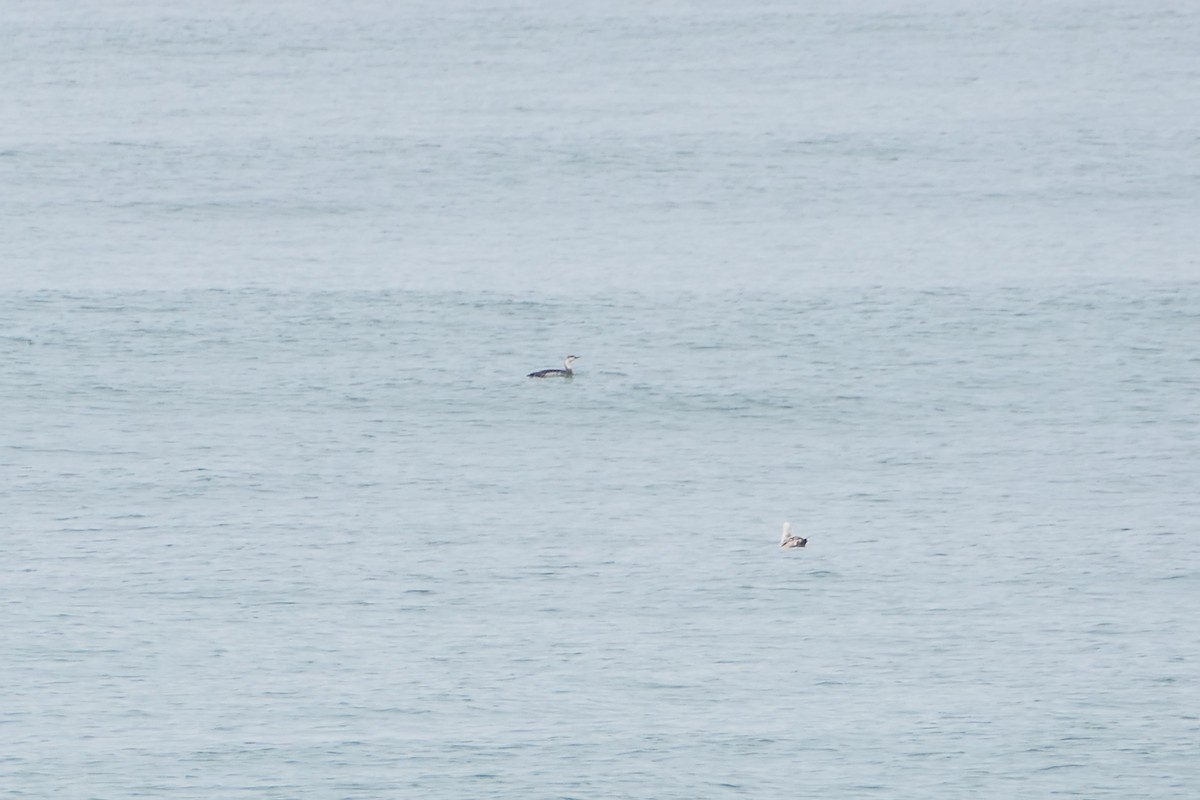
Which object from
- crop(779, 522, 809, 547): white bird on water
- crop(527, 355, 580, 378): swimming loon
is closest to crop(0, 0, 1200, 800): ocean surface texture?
crop(527, 355, 580, 378): swimming loon

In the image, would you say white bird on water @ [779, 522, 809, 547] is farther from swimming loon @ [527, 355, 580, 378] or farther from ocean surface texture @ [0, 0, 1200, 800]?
swimming loon @ [527, 355, 580, 378]

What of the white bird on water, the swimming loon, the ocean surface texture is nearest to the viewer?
the ocean surface texture

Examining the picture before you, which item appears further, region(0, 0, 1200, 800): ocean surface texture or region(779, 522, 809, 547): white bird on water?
region(779, 522, 809, 547): white bird on water

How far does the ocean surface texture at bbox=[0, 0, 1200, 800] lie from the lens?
131 ft

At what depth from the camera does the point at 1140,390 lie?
60.4 metres

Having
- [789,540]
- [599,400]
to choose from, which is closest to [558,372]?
[599,400]

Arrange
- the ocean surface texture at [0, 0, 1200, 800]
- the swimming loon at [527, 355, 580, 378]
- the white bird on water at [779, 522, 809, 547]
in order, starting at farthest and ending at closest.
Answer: the swimming loon at [527, 355, 580, 378]
the white bird on water at [779, 522, 809, 547]
the ocean surface texture at [0, 0, 1200, 800]

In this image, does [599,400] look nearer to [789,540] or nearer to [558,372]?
[558,372]

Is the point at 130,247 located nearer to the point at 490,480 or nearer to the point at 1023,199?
the point at 490,480

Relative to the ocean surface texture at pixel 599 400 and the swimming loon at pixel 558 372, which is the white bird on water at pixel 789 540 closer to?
the ocean surface texture at pixel 599 400

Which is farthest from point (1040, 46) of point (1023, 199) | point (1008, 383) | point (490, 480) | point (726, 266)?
point (490, 480)

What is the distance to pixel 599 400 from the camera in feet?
196

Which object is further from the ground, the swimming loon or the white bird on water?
the white bird on water

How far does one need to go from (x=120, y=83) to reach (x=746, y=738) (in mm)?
61098
